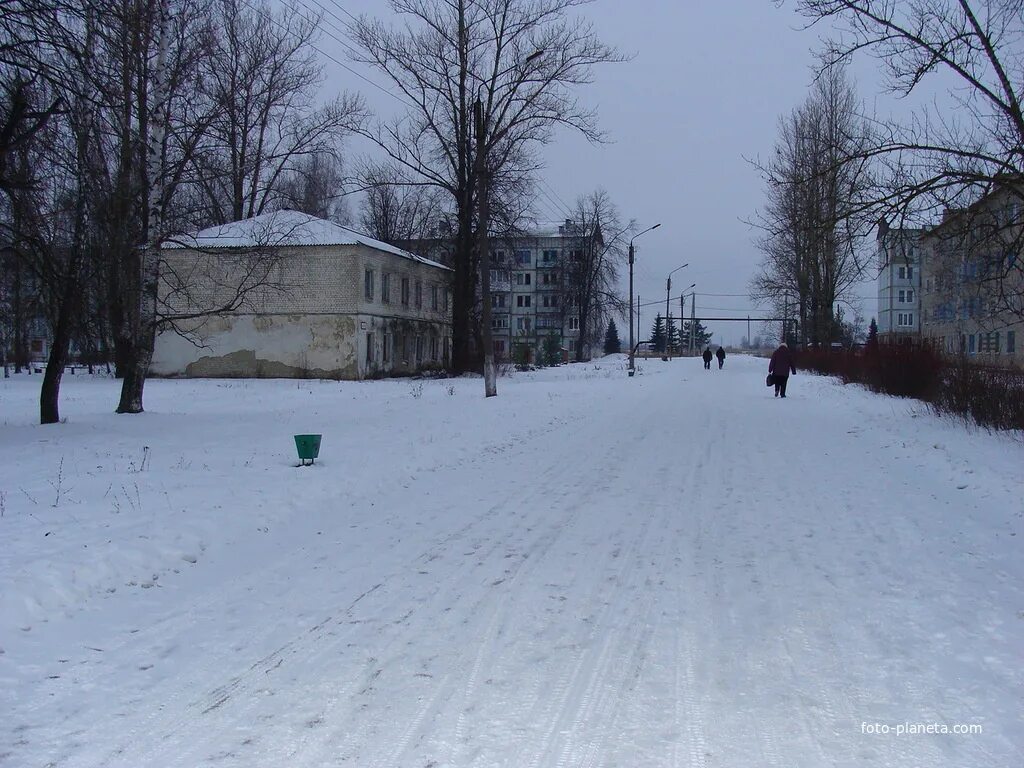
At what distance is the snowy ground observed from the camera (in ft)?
12.4

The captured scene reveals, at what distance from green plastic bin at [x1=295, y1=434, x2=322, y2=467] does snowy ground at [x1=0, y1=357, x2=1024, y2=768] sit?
0.45 meters

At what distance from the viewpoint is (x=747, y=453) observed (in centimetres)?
1305

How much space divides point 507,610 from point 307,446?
6227 mm

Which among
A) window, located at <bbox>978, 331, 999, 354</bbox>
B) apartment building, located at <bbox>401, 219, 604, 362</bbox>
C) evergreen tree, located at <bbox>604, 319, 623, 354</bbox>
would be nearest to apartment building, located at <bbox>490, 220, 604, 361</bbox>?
apartment building, located at <bbox>401, 219, 604, 362</bbox>

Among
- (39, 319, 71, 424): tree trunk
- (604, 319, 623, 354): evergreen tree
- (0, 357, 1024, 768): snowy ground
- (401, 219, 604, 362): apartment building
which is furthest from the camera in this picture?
(604, 319, 623, 354): evergreen tree

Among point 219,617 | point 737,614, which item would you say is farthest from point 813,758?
point 219,617

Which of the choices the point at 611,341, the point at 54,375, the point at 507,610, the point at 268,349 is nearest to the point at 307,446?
the point at 507,610

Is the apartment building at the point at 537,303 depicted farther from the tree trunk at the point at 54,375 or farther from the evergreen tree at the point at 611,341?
the tree trunk at the point at 54,375

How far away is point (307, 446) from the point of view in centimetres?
1095

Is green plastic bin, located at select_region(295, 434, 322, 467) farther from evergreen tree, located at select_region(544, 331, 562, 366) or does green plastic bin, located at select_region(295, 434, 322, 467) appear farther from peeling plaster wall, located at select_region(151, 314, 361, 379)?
evergreen tree, located at select_region(544, 331, 562, 366)

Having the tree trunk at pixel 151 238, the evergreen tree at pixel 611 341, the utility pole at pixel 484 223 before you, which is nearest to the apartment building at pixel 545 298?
the evergreen tree at pixel 611 341

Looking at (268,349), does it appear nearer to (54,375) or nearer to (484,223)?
(484,223)

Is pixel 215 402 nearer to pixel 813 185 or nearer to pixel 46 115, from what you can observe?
pixel 46 115

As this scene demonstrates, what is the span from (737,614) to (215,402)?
2039cm
